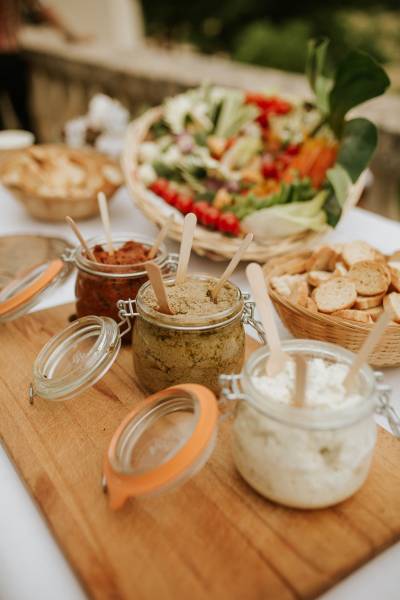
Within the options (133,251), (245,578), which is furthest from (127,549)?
(133,251)

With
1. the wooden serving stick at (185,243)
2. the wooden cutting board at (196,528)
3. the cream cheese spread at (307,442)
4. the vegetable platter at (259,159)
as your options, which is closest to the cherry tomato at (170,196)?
the vegetable platter at (259,159)

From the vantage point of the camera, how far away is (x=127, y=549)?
63 cm

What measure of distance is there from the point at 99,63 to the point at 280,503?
3.97 m

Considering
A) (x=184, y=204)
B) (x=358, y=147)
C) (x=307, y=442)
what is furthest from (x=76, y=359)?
(x=358, y=147)

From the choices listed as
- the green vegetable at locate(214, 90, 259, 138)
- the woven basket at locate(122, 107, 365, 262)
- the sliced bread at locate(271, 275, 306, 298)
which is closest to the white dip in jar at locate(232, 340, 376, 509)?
the sliced bread at locate(271, 275, 306, 298)

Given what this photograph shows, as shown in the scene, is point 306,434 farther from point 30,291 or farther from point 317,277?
point 30,291

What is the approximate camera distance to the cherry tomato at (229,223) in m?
1.35

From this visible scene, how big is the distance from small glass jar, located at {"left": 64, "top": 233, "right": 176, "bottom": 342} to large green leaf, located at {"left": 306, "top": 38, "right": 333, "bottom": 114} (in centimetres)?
88

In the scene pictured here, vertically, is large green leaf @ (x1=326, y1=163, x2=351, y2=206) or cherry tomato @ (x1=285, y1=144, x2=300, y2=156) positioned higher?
large green leaf @ (x1=326, y1=163, x2=351, y2=206)

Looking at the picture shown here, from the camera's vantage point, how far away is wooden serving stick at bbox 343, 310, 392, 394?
22.9 inches

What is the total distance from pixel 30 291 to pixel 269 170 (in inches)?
39.0

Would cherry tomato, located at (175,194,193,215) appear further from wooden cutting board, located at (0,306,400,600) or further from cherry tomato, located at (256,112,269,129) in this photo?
wooden cutting board, located at (0,306,400,600)

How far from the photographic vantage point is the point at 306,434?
598 millimetres

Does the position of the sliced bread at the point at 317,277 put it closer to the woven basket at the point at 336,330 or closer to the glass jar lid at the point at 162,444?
the woven basket at the point at 336,330
